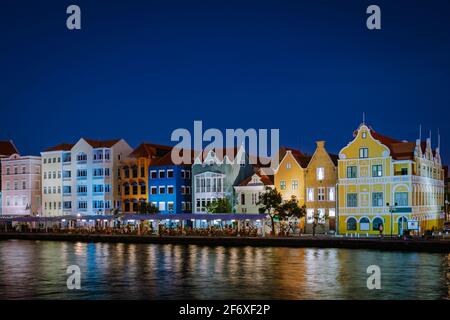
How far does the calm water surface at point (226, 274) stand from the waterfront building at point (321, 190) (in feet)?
58.1

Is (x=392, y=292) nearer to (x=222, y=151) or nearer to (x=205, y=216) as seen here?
(x=205, y=216)

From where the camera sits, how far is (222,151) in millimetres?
103688

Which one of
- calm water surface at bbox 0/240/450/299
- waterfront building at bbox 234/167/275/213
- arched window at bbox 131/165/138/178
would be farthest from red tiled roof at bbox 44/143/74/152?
calm water surface at bbox 0/240/450/299

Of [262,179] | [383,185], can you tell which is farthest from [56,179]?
[383,185]

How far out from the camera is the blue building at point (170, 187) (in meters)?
104

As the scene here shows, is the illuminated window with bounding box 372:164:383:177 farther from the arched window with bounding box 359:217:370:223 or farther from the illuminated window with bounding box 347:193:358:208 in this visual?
the arched window with bounding box 359:217:370:223

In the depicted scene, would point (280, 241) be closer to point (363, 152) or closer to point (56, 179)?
point (363, 152)

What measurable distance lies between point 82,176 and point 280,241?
48.4 metres

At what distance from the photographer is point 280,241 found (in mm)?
75312

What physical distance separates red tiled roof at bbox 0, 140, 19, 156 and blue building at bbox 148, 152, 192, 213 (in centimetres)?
4318

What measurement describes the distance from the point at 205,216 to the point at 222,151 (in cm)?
1916

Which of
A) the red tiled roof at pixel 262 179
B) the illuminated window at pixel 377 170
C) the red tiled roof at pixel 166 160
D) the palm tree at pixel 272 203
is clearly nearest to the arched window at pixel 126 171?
the red tiled roof at pixel 166 160

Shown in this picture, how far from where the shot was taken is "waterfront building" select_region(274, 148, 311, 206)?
89938 millimetres
